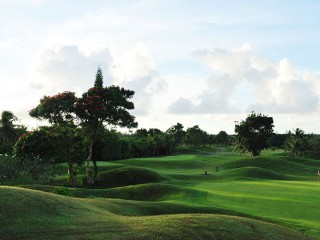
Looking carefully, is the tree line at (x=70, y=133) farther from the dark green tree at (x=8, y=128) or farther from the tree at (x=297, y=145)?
the tree at (x=297, y=145)

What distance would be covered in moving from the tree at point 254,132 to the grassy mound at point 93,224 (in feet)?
287

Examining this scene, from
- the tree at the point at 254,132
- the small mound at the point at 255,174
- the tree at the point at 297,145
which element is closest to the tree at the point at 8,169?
the small mound at the point at 255,174

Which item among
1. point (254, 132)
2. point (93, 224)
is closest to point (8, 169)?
point (93, 224)

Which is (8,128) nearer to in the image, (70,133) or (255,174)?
(70,133)

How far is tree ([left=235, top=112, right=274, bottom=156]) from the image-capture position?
106375mm

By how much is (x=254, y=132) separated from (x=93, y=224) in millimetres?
94377

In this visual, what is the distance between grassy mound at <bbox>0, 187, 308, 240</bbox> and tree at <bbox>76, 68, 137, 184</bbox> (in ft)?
111

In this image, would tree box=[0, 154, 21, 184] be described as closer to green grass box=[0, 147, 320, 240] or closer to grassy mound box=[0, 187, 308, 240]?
green grass box=[0, 147, 320, 240]

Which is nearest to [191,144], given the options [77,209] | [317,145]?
[317,145]

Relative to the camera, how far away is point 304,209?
28594 mm

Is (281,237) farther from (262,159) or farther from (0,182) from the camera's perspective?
(262,159)

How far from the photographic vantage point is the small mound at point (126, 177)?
180ft

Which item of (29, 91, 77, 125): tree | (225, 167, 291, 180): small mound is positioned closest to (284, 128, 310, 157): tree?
(225, 167, 291, 180): small mound

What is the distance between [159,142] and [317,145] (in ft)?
157
